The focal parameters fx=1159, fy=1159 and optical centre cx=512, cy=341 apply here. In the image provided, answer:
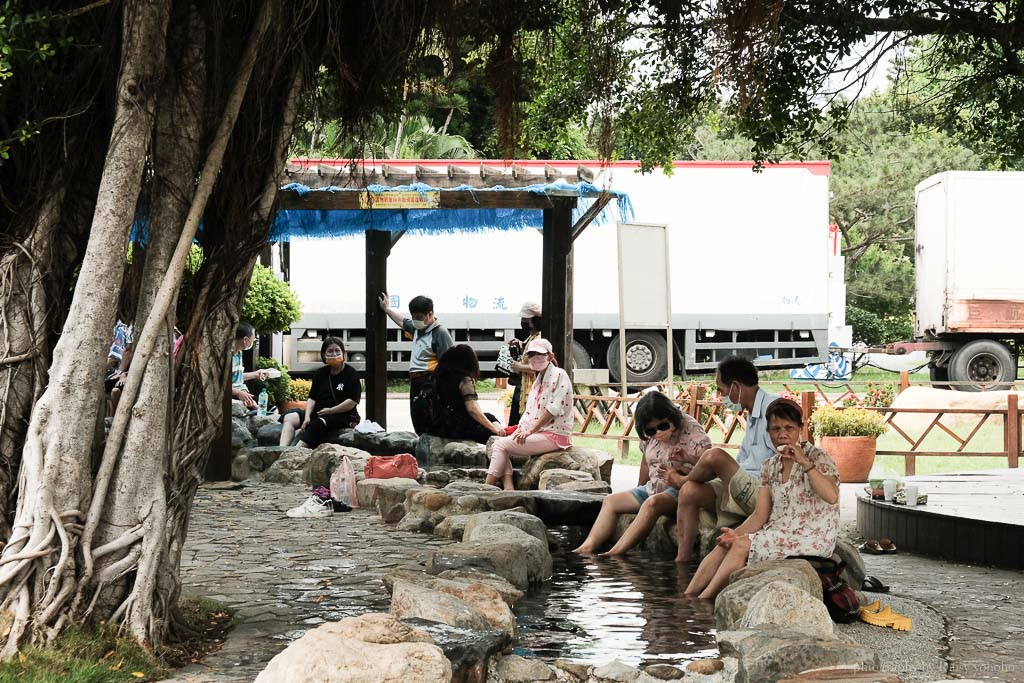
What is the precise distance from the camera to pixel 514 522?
24.3 ft

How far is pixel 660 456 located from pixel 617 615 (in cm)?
188

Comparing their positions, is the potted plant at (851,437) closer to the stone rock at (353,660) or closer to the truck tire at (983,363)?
the stone rock at (353,660)

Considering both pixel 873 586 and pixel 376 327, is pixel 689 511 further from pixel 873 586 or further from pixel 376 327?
pixel 376 327

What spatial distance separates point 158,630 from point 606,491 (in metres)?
4.91

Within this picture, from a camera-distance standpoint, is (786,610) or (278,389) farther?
(278,389)

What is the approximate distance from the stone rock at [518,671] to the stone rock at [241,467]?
750 cm

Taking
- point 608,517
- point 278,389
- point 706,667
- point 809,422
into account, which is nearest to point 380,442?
point 278,389

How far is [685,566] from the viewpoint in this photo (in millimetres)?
7176

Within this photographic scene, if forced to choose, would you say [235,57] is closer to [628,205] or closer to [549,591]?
[549,591]

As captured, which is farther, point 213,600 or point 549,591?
point 549,591

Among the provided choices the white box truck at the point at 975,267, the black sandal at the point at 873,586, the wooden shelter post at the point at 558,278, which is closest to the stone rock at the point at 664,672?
the black sandal at the point at 873,586

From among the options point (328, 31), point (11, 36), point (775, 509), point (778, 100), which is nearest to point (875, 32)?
point (778, 100)

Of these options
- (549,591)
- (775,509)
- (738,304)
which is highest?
(738,304)

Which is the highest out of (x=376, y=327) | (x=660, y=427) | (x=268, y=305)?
(x=268, y=305)
